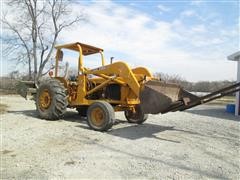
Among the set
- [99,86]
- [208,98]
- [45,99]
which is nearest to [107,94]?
[99,86]

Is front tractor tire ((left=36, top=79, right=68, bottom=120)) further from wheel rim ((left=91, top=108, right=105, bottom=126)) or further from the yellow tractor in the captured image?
wheel rim ((left=91, top=108, right=105, bottom=126))

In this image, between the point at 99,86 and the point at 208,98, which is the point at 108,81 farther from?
the point at 208,98

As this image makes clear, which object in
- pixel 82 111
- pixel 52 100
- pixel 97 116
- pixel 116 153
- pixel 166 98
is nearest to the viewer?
pixel 116 153

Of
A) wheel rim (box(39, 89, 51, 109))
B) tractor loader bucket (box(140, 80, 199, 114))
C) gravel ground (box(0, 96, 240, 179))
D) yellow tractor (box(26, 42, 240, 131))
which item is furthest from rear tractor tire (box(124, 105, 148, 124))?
wheel rim (box(39, 89, 51, 109))

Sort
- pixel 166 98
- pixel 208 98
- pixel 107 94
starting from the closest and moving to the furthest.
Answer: pixel 166 98 < pixel 208 98 < pixel 107 94

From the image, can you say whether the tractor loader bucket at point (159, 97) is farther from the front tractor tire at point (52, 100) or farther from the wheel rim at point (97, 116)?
the front tractor tire at point (52, 100)

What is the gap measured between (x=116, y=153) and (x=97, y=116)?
257 centimetres

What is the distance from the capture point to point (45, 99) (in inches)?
384

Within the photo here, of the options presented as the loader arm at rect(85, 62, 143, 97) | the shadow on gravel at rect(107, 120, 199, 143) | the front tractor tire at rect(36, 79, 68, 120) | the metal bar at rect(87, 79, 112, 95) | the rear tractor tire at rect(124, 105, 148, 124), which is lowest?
the shadow on gravel at rect(107, 120, 199, 143)

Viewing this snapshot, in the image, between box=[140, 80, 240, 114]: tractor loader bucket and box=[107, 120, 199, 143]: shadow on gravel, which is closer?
box=[140, 80, 240, 114]: tractor loader bucket

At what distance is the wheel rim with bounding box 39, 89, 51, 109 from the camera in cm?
957

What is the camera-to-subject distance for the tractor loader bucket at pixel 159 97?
6.91m

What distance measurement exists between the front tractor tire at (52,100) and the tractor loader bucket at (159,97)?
3049 millimetres

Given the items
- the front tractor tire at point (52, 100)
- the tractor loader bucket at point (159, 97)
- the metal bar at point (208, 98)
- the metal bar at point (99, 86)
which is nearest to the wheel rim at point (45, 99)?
the front tractor tire at point (52, 100)
